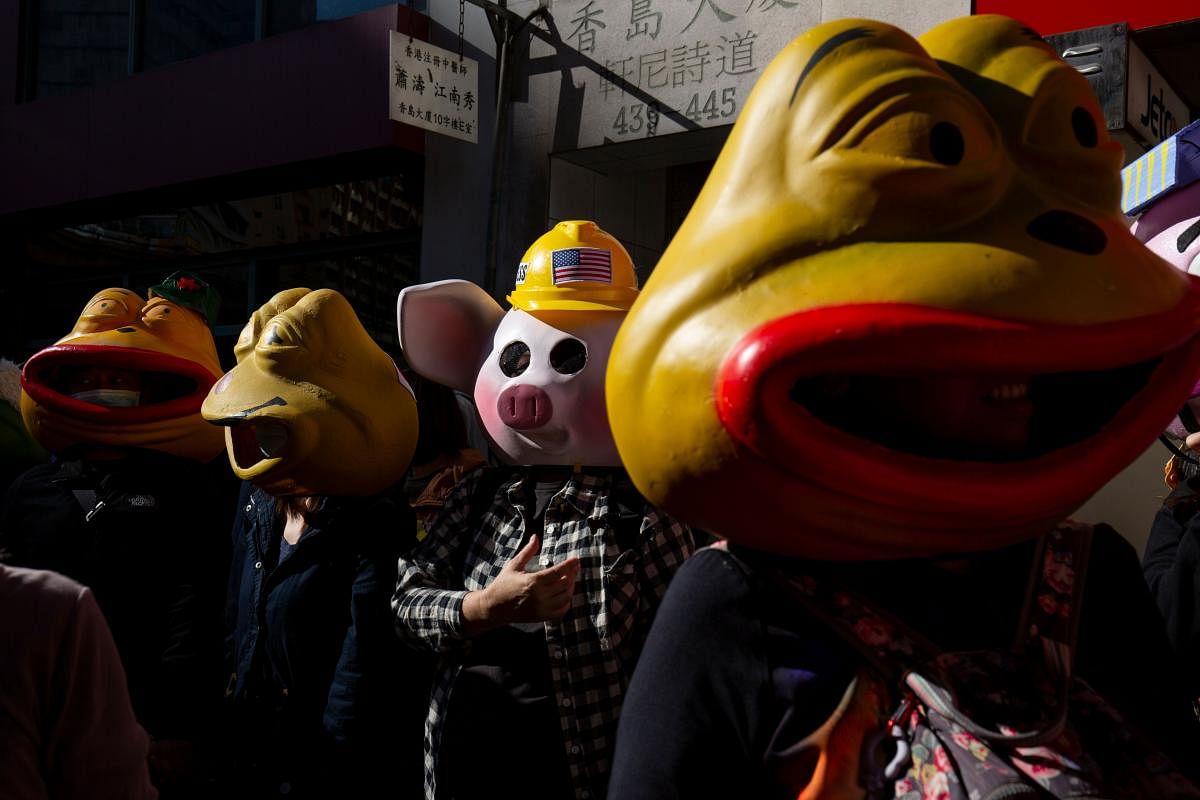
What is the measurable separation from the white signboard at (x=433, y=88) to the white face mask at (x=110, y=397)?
3.40 metres

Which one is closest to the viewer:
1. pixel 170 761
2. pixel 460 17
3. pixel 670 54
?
pixel 170 761

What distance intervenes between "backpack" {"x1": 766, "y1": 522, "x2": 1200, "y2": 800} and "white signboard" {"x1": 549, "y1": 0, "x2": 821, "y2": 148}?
5421 millimetres

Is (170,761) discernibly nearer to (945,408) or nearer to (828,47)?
(945,408)

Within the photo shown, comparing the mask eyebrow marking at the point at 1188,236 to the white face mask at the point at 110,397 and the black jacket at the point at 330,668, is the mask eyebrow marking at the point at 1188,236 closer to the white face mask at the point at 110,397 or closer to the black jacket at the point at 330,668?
the black jacket at the point at 330,668

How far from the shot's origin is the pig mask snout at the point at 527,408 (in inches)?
109

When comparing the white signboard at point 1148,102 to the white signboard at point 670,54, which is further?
the white signboard at point 670,54

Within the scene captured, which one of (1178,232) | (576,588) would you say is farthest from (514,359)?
(1178,232)

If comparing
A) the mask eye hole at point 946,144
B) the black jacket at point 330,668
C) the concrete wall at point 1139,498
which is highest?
the mask eye hole at point 946,144

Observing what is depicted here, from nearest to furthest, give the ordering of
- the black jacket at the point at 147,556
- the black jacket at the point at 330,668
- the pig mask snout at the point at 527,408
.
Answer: the pig mask snout at the point at 527,408 < the black jacket at the point at 330,668 < the black jacket at the point at 147,556

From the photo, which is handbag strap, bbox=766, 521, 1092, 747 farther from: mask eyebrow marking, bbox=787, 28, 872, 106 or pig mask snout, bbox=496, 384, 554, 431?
pig mask snout, bbox=496, 384, 554, 431

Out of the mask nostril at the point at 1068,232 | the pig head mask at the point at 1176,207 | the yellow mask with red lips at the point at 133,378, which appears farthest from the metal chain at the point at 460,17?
the mask nostril at the point at 1068,232

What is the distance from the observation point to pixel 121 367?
401 cm

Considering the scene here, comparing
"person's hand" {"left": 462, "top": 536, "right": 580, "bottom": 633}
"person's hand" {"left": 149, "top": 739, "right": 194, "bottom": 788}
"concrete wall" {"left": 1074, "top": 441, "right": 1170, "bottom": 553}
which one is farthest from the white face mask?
"concrete wall" {"left": 1074, "top": 441, "right": 1170, "bottom": 553}

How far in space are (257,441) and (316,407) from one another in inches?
15.3
